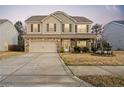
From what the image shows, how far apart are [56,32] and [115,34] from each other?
7.13 metres

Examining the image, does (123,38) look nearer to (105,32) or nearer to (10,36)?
(105,32)

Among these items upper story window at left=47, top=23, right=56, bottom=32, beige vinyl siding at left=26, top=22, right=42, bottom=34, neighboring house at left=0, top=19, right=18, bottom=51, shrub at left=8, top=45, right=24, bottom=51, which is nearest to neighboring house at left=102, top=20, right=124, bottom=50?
upper story window at left=47, top=23, right=56, bottom=32

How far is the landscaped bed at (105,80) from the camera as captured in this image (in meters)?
10.9

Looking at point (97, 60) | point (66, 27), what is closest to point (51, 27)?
point (66, 27)

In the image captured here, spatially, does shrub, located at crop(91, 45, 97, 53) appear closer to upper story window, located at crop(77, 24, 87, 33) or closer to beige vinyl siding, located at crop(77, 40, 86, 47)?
beige vinyl siding, located at crop(77, 40, 86, 47)

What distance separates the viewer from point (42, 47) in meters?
28.8

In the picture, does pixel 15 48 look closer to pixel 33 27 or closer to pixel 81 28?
pixel 33 27

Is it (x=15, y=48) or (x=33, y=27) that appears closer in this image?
(x=15, y=48)

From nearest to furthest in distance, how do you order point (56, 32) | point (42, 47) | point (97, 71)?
1. point (97, 71)
2. point (42, 47)
3. point (56, 32)
